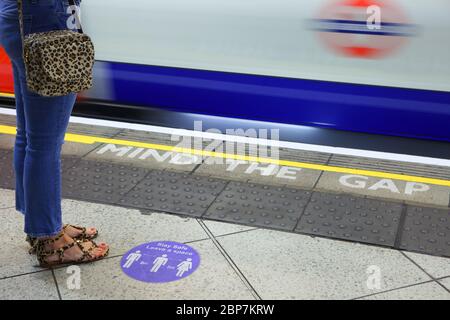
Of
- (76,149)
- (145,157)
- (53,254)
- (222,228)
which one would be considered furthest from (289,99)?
(53,254)

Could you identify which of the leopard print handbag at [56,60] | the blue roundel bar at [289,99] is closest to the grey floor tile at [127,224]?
the leopard print handbag at [56,60]

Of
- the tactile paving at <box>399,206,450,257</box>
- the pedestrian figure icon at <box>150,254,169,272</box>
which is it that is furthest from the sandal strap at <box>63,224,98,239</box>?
the tactile paving at <box>399,206,450,257</box>

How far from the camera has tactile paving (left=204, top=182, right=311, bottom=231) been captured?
10.1 ft

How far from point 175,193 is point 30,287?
3.54 ft

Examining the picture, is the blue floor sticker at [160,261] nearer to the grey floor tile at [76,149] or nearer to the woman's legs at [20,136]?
the woman's legs at [20,136]

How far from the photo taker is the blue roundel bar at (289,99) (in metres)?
3.72

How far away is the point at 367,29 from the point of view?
3.64 m

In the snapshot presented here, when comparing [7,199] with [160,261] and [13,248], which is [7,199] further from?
[160,261]

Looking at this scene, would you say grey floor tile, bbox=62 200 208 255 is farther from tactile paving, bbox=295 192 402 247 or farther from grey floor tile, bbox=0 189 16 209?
tactile paving, bbox=295 192 402 247

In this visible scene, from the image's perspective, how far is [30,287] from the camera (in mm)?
2484

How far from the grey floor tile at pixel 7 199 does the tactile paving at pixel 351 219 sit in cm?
151

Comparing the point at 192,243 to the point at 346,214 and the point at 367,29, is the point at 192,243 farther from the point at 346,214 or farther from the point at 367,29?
the point at 367,29

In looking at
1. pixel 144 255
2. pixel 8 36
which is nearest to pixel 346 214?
pixel 144 255
